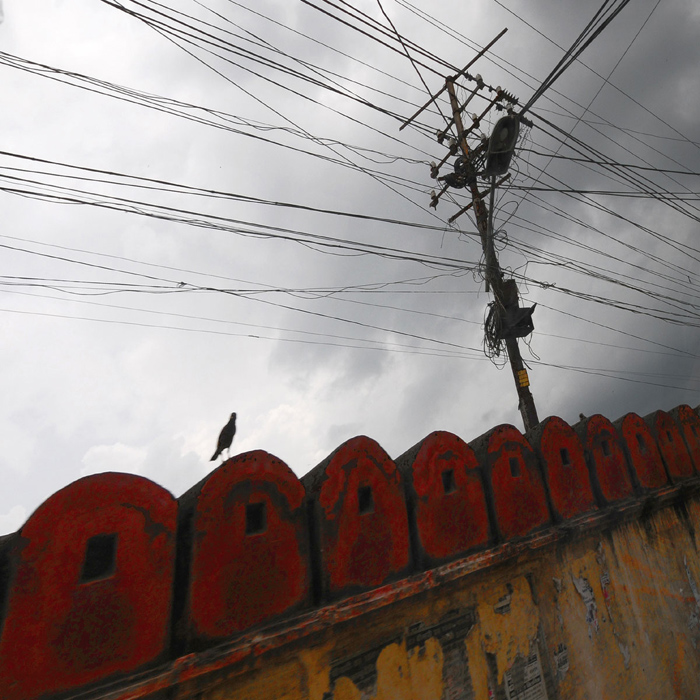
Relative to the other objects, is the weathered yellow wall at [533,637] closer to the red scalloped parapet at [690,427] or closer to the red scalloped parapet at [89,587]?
the red scalloped parapet at [89,587]

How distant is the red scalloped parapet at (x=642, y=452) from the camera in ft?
20.5

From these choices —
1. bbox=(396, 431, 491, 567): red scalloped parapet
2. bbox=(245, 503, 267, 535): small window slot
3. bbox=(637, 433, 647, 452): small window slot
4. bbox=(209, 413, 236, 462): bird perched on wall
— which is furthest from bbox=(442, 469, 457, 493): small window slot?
bbox=(637, 433, 647, 452): small window slot

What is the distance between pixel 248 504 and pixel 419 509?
1.68m

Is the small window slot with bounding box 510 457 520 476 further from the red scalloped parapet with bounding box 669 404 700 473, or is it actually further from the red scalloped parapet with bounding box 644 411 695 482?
the red scalloped parapet with bounding box 669 404 700 473

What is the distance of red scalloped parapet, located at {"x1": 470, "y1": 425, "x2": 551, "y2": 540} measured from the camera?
175 inches

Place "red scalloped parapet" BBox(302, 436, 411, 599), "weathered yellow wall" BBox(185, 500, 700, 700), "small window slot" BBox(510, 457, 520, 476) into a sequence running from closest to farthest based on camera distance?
"weathered yellow wall" BBox(185, 500, 700, 700), "red scalloped parapet" BBox(302, 436, 411, 599), "small window slot" BBox(510, 457, 520, 476)

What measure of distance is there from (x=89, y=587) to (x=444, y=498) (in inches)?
117

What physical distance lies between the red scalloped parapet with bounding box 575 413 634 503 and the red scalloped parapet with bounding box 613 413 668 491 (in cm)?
17

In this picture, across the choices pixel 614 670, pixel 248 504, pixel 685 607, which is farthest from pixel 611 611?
pixel 248 504

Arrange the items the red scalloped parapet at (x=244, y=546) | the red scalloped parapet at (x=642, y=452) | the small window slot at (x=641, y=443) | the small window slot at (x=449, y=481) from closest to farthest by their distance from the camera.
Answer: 1. the red scalloped parapet at (x=244, y=546)
2. the small window slot at (x=449, y=481)
3. the red scalloped parapet at (x=642, y=452)
4. the small window slot at (x=641, y=443)

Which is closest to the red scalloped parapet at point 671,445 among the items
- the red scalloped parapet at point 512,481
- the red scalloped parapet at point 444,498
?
the red scalloped parapet at point 512,481

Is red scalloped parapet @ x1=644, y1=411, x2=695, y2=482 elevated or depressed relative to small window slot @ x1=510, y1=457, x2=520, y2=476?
elevated

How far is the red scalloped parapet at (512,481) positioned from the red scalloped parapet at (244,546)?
232 cm

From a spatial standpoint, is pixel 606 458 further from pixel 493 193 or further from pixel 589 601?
pixel 493 193
